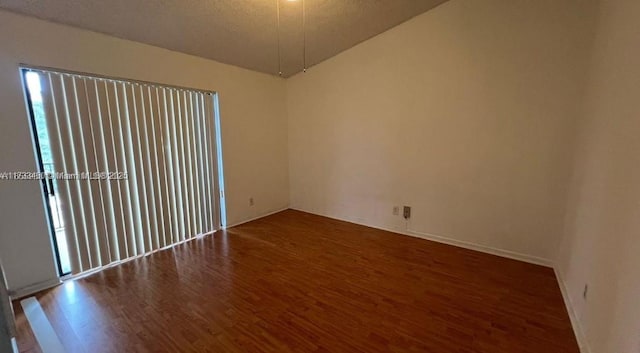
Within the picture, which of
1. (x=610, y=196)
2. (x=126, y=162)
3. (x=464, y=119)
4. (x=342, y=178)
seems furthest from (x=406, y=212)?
(x=126, y=162)

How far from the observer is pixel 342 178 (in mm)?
4203

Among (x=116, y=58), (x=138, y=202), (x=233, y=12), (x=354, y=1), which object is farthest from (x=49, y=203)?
(x=354, y=1)

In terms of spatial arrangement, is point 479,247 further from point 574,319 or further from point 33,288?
point 33,288

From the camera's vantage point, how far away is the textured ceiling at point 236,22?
7.39 feet

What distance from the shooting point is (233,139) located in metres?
3.89

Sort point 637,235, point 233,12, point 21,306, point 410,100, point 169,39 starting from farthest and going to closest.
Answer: point 410,100
point 169,39
point 233,12
point 21,306
point 637,235

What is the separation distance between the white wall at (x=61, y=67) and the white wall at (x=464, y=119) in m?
1.28

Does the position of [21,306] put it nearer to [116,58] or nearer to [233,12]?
[116,58]

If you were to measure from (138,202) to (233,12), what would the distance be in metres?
2.22

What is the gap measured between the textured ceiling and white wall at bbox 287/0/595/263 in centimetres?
40
